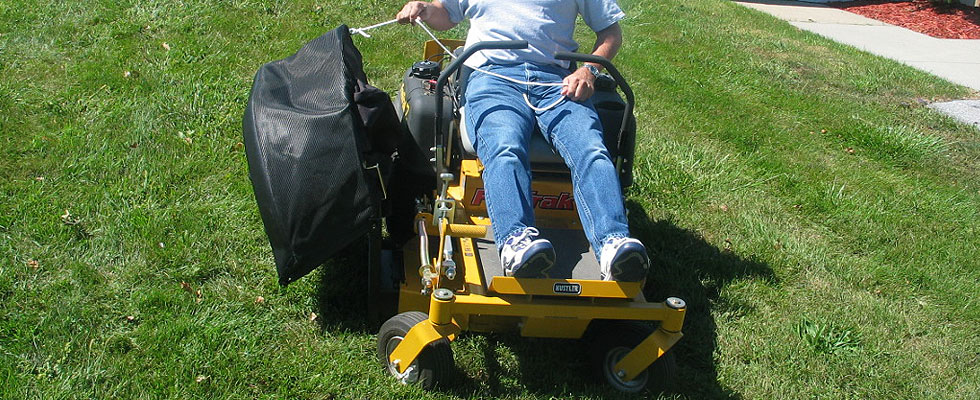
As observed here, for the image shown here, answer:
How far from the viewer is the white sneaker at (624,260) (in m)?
3.30

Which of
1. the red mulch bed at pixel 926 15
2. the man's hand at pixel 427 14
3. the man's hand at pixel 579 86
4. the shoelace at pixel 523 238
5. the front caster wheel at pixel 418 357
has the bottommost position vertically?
the red mulch bed at pixel 926 15

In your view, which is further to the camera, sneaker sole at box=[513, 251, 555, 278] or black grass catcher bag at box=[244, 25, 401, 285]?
black grass catcher bag at box=[244, 25, 401, 285]

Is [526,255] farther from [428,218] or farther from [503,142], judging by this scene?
[428,218]

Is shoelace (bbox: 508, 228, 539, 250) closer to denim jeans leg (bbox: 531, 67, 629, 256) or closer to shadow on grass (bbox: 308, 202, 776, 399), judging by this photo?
denim jeans leg (bbox: 531, 67, 629, 256)

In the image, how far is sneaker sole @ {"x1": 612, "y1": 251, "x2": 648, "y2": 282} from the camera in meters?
3.31

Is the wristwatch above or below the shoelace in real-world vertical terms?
above

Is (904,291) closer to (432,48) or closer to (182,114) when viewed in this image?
(432,48)

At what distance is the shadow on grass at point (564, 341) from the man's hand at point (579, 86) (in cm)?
114

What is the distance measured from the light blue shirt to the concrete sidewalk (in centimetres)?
568

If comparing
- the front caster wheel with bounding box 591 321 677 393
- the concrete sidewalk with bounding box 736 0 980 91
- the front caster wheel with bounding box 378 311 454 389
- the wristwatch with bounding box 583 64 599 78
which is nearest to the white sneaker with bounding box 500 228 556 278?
the front caster wheel with bounding box 378 311 454 389

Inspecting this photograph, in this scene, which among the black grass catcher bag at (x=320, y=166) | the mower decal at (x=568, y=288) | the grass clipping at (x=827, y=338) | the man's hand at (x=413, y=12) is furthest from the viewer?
the man's hand at (x=413, y=12)

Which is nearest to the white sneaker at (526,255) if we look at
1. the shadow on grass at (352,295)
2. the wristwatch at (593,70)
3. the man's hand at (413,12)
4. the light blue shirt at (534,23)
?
the shadow on grass at (352,295)

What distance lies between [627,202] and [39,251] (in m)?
3.30

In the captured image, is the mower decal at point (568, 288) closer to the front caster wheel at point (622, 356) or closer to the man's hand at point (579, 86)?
the front caster wheel at point (622, 356)
